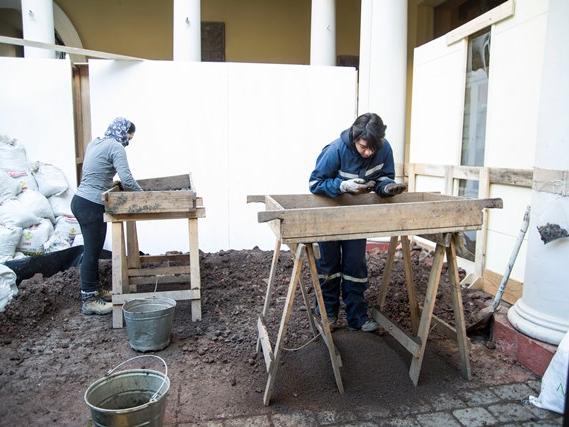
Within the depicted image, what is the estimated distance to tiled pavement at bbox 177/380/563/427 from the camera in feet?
9.41

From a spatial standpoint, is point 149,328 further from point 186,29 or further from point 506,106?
point 186,29

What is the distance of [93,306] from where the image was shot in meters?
4.52

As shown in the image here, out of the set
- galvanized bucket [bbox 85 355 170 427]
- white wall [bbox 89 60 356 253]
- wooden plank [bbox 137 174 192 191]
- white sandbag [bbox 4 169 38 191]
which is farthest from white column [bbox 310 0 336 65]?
galvanized bucket [bbox 85 355 170 427]

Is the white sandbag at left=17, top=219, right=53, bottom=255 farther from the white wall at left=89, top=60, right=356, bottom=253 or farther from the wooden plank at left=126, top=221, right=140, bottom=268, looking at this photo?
the wooden plank at left=126, top=221, right=140, bottom=268

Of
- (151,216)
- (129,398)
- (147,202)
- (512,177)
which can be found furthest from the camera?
(512,177)

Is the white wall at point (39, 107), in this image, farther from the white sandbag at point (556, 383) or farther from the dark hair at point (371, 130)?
the white sandbag at point (556, 383)

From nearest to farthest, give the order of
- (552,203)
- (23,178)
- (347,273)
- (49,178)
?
(552,203)
(347,273)
(23,178)
(49,178)

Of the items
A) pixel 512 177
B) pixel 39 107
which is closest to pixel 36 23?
pixel 39 107

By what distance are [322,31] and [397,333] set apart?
5.90m

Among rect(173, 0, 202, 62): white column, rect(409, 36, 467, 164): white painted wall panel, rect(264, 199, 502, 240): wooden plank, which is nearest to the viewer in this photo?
rect(264, 199, 502, 240): wooden plank

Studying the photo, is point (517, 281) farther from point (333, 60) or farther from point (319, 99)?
point (333, 60)

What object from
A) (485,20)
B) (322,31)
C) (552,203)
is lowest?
(552,203)

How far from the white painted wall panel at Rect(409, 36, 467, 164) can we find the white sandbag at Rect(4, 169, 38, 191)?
4.83 m

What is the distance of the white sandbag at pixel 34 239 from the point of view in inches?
221
